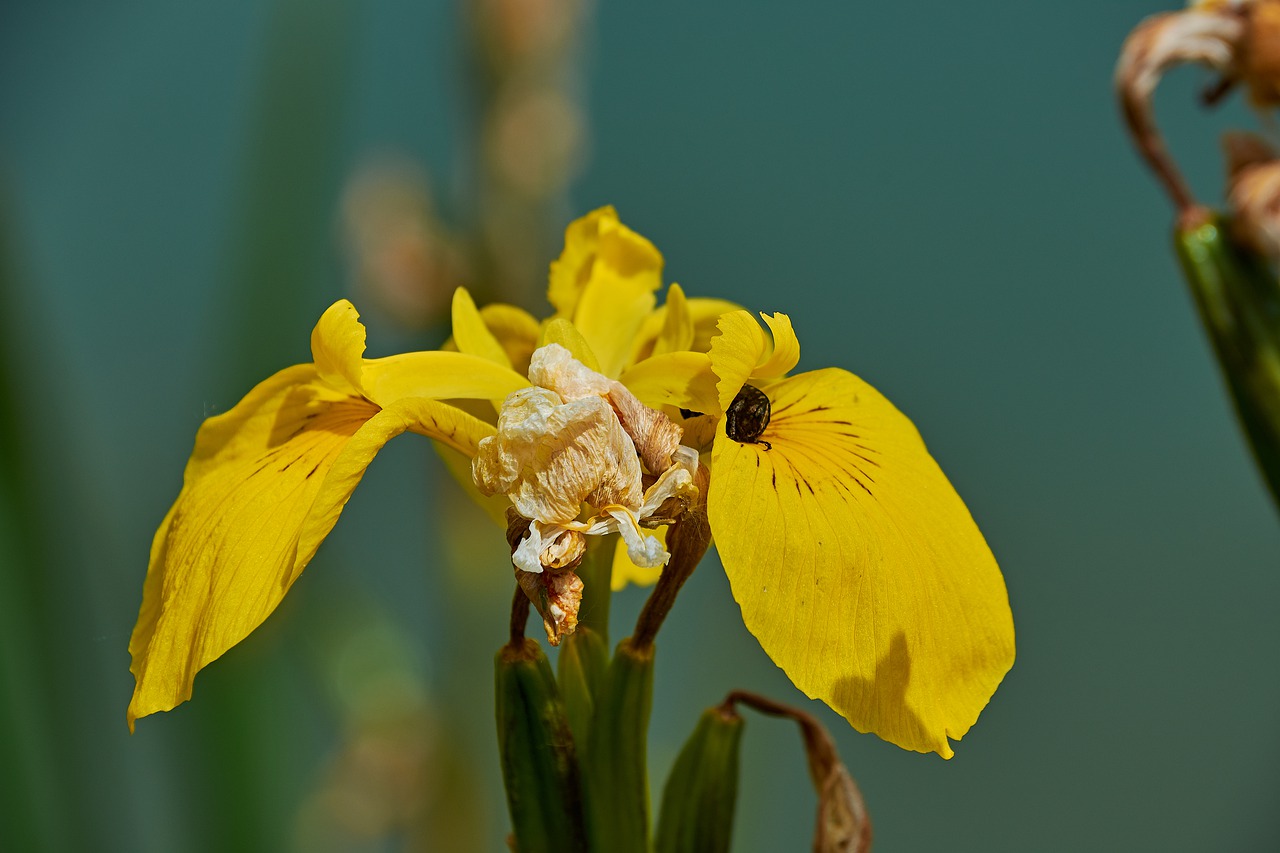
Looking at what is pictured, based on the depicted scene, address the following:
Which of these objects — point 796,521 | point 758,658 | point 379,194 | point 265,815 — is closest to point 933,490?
point 796,521

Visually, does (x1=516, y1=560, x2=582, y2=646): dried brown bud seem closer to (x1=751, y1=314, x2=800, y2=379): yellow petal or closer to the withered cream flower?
the withered cream flower

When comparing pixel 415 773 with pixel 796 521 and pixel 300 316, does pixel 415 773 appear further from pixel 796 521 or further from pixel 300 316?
pixel 796 521

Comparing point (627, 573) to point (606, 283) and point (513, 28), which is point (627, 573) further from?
point (513, 28)

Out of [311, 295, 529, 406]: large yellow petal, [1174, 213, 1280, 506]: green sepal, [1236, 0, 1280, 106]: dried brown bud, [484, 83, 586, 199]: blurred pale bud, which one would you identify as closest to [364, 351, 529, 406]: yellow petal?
[311, 295, 529, 406]: large yellow petal

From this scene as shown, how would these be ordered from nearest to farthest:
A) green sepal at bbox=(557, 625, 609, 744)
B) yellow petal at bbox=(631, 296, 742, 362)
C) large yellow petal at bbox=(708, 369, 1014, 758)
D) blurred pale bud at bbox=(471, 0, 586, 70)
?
large yellow petal at bbox=(708, 369, 1014, 758), green sepal at bbox=(557, 625, 609, 744), yellow petal at bbox=(631, 296, 742, 362), blurred pale bud at bbox=(471, 0, 586, 70)

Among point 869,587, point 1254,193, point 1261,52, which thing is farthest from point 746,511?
point 1261,52
